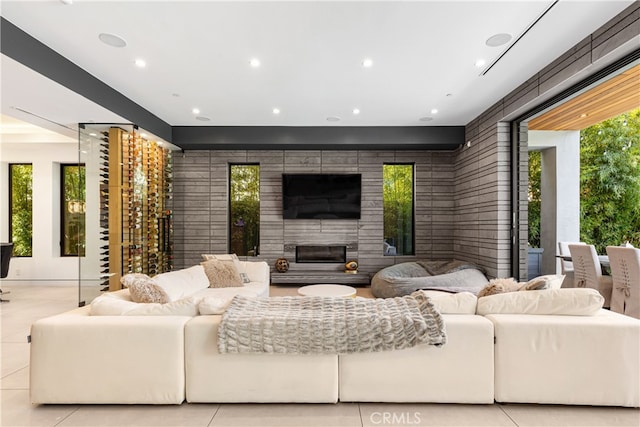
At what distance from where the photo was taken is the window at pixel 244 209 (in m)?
6.79

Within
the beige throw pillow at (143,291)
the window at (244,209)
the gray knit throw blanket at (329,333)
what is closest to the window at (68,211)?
the window at (244,209)

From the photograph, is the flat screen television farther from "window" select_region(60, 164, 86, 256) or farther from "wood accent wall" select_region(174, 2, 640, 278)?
"window" select_region(60, 164, 86, 256)

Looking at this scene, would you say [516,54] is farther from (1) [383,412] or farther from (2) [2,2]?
(2) [2,2]

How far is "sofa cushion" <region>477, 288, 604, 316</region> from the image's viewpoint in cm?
220

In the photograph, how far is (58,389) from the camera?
2.17 meters

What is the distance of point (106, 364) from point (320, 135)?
4.68 m

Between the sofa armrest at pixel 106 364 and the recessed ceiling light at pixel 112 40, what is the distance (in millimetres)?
2397

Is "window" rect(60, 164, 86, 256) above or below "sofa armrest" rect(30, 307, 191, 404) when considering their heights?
above

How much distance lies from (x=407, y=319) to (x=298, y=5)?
235cm

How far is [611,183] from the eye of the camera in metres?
6.73

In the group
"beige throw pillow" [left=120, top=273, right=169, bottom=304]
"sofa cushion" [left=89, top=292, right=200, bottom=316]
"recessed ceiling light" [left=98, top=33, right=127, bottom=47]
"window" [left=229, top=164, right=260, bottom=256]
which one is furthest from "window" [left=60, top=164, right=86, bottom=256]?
"sofa cushion" [left=89, top=292, right=200, bottom=316]

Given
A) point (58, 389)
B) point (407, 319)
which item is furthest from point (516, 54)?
point (58, 389)

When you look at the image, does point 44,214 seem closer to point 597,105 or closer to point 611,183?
point 597,105

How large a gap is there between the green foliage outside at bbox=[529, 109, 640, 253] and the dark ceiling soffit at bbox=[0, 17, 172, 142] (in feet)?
25.6
